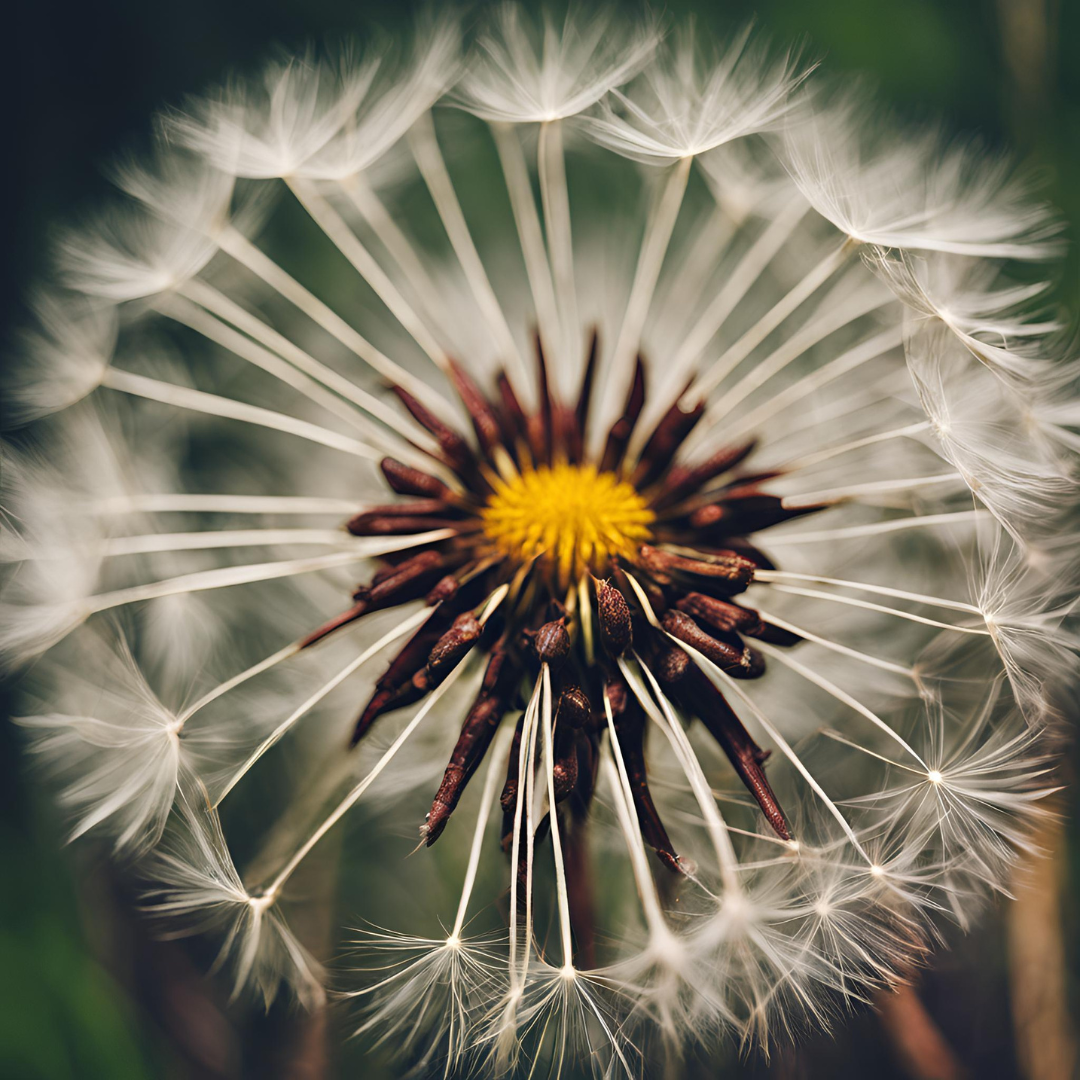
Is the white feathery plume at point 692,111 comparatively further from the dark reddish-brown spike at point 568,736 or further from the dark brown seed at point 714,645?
the dark reddish-brown spike at point 568,736

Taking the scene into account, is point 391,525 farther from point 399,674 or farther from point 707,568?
point 707,568

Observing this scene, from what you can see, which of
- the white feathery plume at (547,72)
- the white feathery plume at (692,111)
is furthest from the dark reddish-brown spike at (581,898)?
the white feathery plume at (547,72)

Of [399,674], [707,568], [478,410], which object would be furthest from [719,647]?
[478,410]

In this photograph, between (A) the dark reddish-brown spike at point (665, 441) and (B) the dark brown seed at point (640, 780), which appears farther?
(A) the dark reddish-brown spike at point (665, 441)

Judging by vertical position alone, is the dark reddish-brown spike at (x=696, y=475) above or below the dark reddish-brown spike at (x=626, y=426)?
below

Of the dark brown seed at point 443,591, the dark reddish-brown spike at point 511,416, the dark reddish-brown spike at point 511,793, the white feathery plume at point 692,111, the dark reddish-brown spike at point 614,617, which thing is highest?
the white feathery plume at point 692,111

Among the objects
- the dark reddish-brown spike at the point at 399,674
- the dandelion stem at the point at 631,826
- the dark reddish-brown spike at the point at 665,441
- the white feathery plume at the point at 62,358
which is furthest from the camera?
the white feathery plume at the point at 62,358
